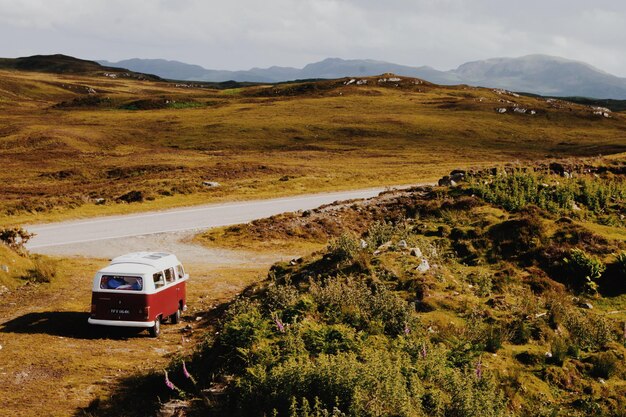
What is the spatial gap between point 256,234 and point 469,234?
1612cm

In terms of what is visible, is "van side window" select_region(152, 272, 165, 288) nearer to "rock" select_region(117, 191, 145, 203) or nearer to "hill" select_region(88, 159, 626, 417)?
"hill" select_region(88, 159, 626, 417)

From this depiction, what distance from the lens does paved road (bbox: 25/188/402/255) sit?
104ft

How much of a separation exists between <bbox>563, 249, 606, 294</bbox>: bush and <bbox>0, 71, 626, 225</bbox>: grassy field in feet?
106

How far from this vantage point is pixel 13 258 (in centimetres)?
2244

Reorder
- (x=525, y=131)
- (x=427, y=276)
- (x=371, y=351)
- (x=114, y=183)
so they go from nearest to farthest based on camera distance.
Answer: (x=371, y=351) → (x=427, y=276) → (x=114, y=183) → (x=525, y=131)

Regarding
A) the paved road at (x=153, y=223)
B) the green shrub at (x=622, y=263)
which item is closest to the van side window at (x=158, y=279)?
the green shrub at (x=622, y=263)

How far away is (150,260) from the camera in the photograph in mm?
16969

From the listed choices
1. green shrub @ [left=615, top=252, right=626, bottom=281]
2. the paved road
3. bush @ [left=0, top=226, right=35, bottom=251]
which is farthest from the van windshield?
the paved road

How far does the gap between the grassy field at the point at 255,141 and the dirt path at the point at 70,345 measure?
65.0 ft

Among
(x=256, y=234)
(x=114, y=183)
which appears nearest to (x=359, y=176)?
(x=114, y=183)

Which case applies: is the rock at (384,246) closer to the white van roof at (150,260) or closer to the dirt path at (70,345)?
the dirt path at (70,345)

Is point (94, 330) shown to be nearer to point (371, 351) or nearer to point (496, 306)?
point (371, 351)

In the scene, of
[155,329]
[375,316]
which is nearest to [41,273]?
[155,329]

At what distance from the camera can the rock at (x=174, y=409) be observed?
30.6 ft
